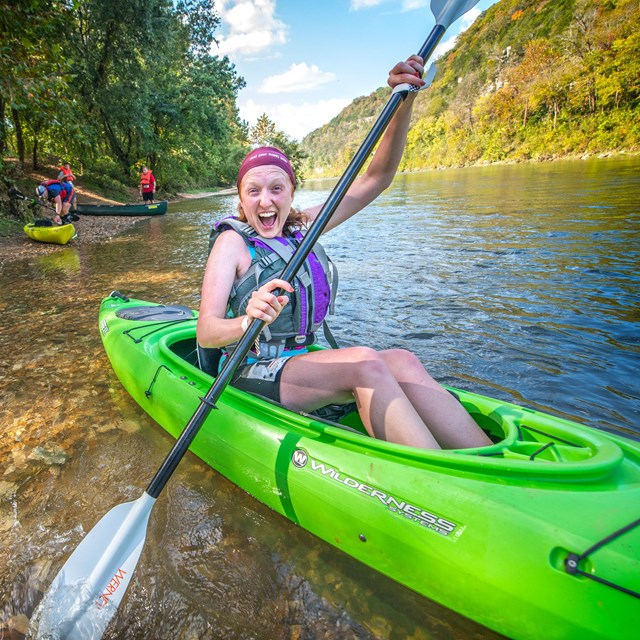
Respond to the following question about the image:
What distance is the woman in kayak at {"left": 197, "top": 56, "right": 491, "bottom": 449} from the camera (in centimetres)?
194

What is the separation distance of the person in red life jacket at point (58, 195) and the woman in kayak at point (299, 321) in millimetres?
11920

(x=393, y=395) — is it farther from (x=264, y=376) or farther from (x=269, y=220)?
(x=269, y=220)

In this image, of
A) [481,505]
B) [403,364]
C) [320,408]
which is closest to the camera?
[481,505]

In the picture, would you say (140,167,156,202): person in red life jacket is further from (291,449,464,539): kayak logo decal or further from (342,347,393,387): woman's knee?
(291,449,464,539): kayak logo decal

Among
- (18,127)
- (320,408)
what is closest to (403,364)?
(320,408)

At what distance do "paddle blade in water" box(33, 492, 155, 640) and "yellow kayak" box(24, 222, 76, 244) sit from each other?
10.0m

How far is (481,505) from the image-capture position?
1.58 m

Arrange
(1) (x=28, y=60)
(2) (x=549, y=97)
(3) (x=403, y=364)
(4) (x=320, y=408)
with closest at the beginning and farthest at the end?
1. (3) (x=403, y=364)
2. (4) (x=320, y=408)
3. (1) (x=28, y=60)
4. (2) (x=549, y=97)

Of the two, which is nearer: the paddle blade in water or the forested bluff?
the paddle blade in water

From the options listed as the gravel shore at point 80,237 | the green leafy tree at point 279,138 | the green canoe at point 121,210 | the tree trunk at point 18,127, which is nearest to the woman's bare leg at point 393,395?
the gravel shore at point 80,237

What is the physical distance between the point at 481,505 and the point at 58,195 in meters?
14.0

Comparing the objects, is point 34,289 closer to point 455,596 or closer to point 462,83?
point 455,596

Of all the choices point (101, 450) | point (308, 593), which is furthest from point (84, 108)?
point (308, 593)

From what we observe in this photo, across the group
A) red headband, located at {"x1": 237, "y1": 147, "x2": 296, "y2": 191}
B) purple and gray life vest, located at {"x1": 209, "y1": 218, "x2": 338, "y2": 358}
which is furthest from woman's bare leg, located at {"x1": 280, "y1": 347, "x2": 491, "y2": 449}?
red headband, located at {"x1": 237, "y1": 147, "x2": 296, "y2": 191}
